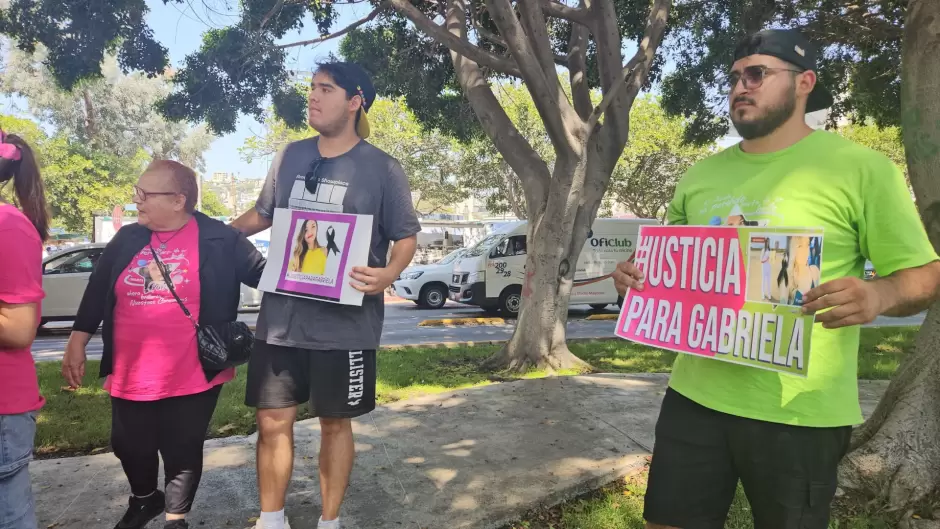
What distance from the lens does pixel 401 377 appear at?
6.96 metres

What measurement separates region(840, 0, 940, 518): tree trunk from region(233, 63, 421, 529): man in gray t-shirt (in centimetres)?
254

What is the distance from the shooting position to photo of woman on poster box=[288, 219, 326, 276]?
250cm

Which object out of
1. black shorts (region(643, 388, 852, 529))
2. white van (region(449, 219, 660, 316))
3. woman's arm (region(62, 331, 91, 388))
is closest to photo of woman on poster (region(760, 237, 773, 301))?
black shorts (region(643, 388, 852, 529))

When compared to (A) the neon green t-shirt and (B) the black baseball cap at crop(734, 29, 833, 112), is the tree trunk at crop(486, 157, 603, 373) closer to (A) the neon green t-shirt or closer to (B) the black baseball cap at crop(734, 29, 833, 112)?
(B) the black baseball cap at crop(734, 29, 833, 112)

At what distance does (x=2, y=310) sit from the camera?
5.73 ft

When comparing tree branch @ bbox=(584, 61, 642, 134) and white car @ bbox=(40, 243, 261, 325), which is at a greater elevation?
tree branch @ bbox=(584, 61, 642, 134)

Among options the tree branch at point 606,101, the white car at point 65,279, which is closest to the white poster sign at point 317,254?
the tree branch at point 606,101

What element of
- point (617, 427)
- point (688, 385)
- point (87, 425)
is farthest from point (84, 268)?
point (688, 385)

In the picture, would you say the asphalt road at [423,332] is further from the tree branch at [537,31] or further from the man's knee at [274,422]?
the man's knee at [274,422]

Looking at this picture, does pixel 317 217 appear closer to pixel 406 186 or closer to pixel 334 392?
pixel 406 186

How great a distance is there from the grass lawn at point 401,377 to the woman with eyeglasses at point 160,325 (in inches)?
82.4

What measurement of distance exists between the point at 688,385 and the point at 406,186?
1.37 metres

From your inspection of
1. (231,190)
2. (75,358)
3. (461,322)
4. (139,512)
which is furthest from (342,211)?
(231,190)

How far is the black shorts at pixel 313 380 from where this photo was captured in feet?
8.32
